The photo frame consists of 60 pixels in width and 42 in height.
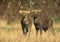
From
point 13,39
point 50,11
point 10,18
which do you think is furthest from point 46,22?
point 50,11

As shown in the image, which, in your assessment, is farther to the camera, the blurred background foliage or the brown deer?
the blurred background foliage

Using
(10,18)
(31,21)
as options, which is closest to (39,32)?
(31,21)

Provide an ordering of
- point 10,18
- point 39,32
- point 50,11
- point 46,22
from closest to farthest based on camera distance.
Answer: point 39,32 < point 46,22 < point 10,18 < point 50,11

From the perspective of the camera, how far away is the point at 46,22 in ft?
38.6

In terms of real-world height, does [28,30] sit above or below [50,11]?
above

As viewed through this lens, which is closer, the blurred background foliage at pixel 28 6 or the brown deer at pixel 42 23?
the brown deer at pixel 42 23

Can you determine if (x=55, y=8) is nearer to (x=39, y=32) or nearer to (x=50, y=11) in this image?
(x=50, y=11)

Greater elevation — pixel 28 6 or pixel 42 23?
pixel 42 23

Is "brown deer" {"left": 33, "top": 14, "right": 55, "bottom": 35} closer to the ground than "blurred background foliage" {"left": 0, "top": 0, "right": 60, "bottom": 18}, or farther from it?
farther from it

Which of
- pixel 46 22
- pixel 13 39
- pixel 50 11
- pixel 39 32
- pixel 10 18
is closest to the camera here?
pixel 13 39

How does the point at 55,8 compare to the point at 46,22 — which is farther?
the point at 55,8

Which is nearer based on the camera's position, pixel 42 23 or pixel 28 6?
pixel 42 23

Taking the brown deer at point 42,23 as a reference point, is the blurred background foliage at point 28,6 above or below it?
below

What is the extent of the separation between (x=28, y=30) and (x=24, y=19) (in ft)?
1.79
